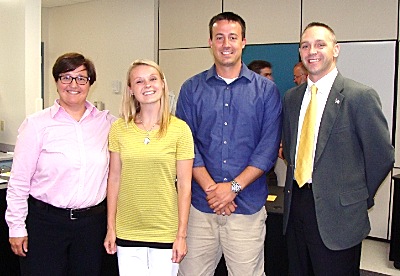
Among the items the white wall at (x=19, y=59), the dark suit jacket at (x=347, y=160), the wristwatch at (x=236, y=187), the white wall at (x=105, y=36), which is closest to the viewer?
the dark suit jacket at (x=347, y=160)

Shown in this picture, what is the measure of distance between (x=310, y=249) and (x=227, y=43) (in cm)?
101

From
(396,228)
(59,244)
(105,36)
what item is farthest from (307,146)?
(105,36)

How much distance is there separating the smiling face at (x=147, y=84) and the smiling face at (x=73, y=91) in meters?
0.25

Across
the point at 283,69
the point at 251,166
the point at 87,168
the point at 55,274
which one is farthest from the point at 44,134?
the point at 283,69

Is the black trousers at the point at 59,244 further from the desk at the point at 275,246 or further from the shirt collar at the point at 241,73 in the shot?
the desk at the point at 275,246

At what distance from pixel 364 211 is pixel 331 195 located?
19 cm

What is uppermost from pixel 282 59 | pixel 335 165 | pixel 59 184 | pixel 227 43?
pixel 282 59

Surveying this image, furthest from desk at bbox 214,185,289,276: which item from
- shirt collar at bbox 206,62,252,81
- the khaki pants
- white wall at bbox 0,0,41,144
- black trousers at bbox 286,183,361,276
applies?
white wall at bbox 0,0,41,144

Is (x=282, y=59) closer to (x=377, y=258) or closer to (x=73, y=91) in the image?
(x=377, y=258)

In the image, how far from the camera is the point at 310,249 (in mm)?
2068

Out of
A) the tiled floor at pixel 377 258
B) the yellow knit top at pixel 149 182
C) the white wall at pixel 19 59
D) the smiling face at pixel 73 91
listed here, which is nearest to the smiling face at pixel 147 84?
the yellow knit top at pixel 149 182

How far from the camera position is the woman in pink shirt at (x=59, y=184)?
2.05 metres

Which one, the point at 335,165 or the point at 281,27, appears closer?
the point at 335,165

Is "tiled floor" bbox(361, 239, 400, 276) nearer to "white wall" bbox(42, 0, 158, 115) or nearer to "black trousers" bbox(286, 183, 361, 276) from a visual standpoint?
"black trousers" bbox(286, 183, 361, 276)
